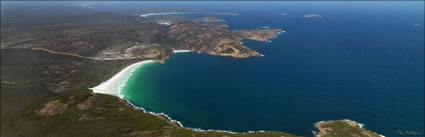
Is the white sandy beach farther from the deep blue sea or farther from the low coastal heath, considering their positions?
the deep blue sea

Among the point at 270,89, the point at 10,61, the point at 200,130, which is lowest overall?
the point at 200,130

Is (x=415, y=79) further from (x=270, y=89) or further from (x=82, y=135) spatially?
(x=82, y=135)

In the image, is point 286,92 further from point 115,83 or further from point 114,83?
Answer: point 114,83

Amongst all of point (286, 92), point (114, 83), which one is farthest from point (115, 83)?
point (286, 92)

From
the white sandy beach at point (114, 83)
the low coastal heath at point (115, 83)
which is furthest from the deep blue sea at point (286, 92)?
the white sandy beach at point (114, 83)

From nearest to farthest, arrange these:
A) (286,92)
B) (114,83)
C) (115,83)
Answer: (286,92), (114,83), (115,83)

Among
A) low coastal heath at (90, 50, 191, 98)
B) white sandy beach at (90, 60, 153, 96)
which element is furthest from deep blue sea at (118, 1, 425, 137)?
white sandy beach at (90, 60, 153, 96)

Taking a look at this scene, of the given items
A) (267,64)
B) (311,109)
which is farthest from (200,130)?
(267,64)

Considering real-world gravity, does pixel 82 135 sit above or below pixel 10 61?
below

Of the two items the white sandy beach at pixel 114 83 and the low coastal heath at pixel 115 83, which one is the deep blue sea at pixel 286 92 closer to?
the low coastal heath at pixel 115 83
